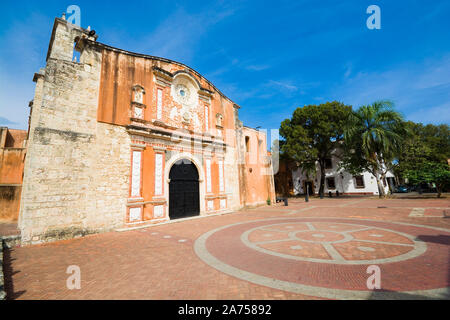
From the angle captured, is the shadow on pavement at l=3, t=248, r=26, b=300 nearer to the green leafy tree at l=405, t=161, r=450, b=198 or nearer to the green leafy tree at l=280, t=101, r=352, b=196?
the green leafy tree at l=405, t=161, r=450, b=198

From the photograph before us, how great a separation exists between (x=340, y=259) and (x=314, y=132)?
86.9 ft

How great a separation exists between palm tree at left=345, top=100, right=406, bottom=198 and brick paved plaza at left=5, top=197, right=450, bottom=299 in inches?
684

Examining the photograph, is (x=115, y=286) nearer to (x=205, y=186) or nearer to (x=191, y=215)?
(x=191, y=215)

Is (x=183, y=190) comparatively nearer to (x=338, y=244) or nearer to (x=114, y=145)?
(x=114, y=145)

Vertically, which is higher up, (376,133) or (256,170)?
(376,133)

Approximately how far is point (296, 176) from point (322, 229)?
30.1 metres

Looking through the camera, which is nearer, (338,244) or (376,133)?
(338,244)

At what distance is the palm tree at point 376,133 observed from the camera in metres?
21.2

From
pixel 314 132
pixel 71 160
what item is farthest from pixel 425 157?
pixel 71 160

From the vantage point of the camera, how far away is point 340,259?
4715 millimetres

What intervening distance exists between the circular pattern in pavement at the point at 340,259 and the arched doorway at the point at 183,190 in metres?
5.27

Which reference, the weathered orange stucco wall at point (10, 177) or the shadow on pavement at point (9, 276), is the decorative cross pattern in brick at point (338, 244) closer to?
the shadow on pavement at point (9, 276)

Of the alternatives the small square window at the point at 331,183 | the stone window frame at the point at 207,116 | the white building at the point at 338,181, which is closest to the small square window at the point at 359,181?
the white building at the point at 338,181

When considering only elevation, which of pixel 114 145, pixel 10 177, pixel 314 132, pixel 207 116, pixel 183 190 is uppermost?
pixel 314 132
